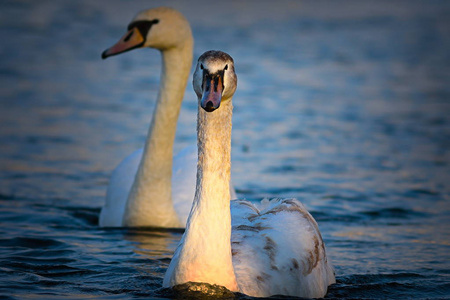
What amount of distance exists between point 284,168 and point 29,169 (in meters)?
3.33

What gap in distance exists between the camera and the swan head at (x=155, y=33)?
8.02 metres

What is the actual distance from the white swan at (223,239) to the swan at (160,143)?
7.58ft

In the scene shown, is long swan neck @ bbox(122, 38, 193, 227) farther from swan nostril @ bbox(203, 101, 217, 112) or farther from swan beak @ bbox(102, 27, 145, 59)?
swan nostril @ bbox(203, 101, 217, 112)

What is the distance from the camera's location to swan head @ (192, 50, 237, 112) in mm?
4784

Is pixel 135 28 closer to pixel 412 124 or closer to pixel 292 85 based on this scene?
pixel 412 124

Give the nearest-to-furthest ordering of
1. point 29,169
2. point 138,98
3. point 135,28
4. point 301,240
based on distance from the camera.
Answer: point 301,240, point 135,28, point 29,169, point 138,98

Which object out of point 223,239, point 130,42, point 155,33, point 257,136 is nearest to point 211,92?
point 223,239

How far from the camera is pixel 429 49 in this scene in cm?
2033

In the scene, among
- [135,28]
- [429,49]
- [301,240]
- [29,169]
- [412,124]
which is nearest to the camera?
[301,240]

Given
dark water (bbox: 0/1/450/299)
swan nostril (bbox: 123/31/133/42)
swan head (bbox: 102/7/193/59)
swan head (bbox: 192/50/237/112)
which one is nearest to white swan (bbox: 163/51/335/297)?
swan head (bbox: 192/50/237/112)

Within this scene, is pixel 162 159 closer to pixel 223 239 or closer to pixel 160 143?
pixel 160 143

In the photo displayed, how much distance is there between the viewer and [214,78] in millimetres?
4863

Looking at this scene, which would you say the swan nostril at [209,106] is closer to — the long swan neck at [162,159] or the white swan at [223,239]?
the white swan at [223,239]

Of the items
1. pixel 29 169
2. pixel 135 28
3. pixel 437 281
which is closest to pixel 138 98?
pixel 29 169
